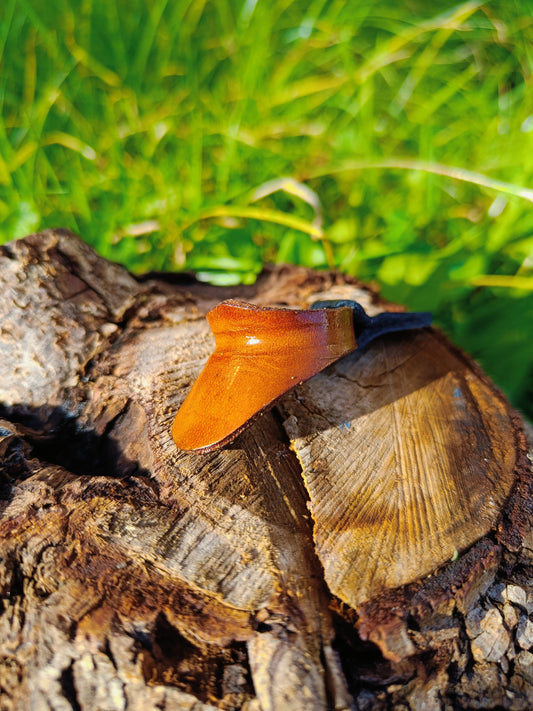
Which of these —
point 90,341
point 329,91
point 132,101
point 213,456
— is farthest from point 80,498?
point 329,91

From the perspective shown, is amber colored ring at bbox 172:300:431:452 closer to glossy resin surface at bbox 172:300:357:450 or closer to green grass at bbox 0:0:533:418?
glossy resin surface at bbox 172:300:357:450

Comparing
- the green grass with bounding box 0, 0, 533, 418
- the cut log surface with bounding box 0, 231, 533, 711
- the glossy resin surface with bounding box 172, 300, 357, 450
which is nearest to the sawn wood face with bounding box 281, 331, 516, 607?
the cut log surface with bounding box 0, 231, 533, 711

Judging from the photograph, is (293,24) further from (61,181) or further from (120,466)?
(120,466)

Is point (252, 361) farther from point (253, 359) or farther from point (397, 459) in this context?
point (397, 459)

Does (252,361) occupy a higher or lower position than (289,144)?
lower

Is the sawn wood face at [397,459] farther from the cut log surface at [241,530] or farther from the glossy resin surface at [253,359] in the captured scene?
the glossy resin surface at [253,359]

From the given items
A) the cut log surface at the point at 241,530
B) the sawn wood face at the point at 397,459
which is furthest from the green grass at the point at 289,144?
the cut log surface at the point at 241,530

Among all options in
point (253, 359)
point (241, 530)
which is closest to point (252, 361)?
point (253, 359)
